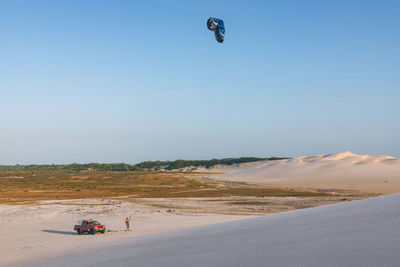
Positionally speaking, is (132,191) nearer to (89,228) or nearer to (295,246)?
(89,228)

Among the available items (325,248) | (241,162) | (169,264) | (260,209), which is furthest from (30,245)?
(241,162)

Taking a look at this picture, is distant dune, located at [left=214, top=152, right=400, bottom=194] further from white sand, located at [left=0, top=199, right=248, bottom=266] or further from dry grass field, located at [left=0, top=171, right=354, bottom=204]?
white sand, located at [left=0, top=199, right=248, bottom=266]

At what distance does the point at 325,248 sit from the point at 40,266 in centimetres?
880

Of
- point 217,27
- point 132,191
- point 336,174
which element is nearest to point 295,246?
point 217,27

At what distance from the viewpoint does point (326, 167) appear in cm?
9612

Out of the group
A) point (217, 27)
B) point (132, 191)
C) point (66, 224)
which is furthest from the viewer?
point (132, 191)

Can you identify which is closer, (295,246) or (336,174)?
(295,246)

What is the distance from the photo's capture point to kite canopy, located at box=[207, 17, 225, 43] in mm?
23625

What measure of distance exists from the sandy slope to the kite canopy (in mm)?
14450

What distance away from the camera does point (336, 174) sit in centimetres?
8381

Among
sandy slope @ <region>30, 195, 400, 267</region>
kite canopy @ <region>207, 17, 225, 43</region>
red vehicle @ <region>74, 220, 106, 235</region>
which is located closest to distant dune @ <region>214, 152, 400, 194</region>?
kite canopy @ <region>207, 17, 225, 43</region>

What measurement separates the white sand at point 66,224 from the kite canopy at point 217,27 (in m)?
12.4

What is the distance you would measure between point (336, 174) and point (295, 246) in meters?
80.3

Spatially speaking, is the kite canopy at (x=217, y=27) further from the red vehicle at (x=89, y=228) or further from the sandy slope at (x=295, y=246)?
the sandy slope at (x=295, y=246)
